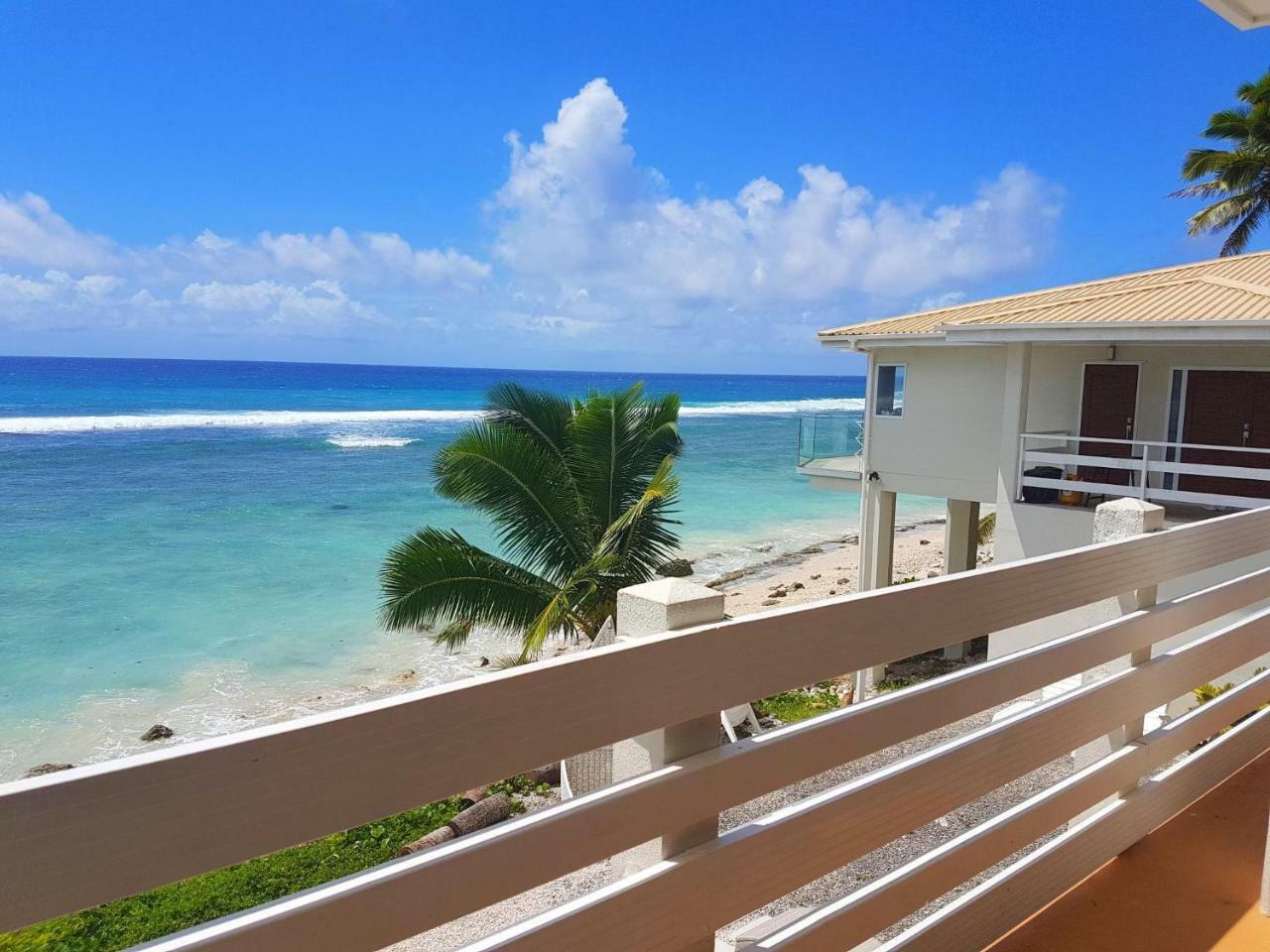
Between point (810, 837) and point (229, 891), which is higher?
point (810, 837)

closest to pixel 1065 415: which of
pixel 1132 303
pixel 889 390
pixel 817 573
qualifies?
pixel 1132 303

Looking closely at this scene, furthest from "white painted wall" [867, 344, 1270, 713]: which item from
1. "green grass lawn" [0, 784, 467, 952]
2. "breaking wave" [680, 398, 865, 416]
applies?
"breaking wave" [680, 398, 865, 416]

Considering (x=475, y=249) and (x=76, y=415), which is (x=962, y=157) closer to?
(x=475, y=249)

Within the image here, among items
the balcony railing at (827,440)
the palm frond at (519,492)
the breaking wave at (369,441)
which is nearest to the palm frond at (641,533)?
the palm frond at (519,492)

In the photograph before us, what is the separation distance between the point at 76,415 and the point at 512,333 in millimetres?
67481

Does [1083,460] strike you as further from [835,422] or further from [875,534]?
[835,422]

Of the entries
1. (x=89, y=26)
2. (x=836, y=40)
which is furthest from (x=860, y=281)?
(x=89, y=26)

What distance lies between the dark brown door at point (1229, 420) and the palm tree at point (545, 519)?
298 inches

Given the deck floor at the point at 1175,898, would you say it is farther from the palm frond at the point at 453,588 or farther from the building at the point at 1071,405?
the palm frond at the point at 453,588

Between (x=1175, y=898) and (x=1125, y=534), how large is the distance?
3.39ft

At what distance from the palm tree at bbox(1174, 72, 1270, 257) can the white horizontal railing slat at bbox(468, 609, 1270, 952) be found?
113 ft

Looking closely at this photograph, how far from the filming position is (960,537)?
1819cm

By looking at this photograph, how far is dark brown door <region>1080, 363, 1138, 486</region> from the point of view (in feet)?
45.8

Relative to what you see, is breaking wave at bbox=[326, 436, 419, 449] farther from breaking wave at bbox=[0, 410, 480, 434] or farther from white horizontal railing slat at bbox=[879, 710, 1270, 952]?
white horizontal railing slat at bbox=[879, 710, 1270, 952]
